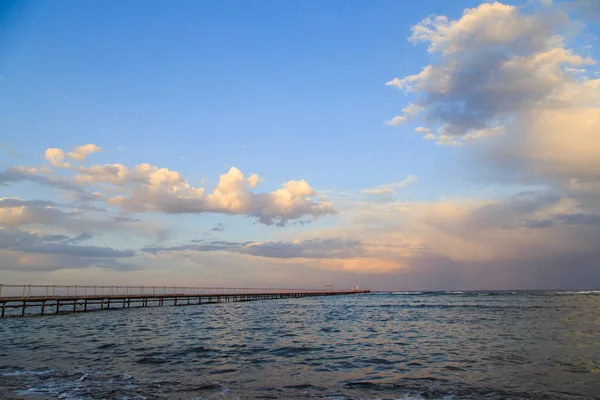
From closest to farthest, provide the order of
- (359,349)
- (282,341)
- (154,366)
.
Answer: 1. (154,366)
2. (359,349)
3. (282,341)

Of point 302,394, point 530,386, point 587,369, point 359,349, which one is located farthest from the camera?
point 359,349

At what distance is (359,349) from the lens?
2064 cm

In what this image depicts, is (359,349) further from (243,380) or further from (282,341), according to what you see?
(243,380)

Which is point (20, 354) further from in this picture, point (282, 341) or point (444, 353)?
point (444, 353)

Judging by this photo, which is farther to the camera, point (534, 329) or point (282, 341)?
point (534, 329)

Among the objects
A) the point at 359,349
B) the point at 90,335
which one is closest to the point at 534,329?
the point at 359,349

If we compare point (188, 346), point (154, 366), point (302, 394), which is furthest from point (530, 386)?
point (188, 346)

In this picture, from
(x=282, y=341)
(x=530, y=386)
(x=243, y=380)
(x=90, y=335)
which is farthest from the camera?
(x=90, y=335)

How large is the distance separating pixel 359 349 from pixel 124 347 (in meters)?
12.4

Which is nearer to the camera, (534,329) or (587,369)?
(587,369)

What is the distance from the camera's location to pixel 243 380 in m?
14.0

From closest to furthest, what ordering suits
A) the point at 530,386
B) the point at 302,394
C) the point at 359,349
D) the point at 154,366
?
the point at 302,394 → the point at 530,386 → the point at 154,366 → the point at 359,349

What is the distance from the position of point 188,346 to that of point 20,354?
773cm

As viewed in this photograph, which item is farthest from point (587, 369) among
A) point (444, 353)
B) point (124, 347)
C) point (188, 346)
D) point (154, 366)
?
point (124, 347)
